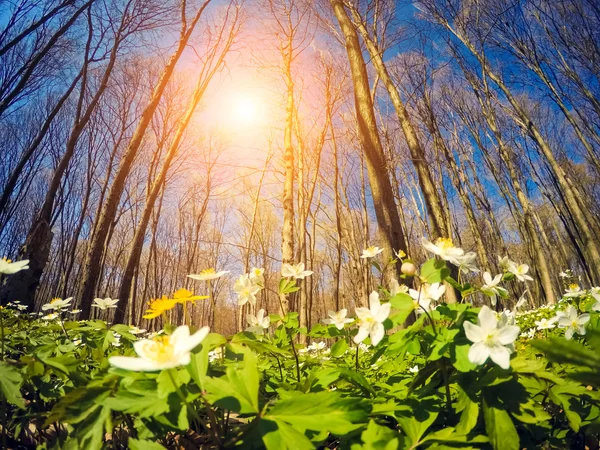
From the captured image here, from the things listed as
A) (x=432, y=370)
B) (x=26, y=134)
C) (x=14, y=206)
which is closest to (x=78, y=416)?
(x=432, y=370)

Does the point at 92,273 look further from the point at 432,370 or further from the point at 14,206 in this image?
the point at 14,206

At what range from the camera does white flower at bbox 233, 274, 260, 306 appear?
1.19 m

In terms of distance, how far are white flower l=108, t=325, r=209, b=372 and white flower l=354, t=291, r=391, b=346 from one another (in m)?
0.48

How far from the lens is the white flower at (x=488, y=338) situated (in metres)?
0.65

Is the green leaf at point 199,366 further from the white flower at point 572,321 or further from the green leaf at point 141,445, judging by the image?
the white flower at point 572,321

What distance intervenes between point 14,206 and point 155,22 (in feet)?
43.2

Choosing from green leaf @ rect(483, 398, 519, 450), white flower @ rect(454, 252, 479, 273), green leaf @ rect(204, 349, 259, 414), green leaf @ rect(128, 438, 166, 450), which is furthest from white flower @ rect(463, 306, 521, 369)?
green leaf @ rect(128, 438, 166, 450)

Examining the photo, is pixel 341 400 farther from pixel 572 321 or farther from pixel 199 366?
pixel 572 321

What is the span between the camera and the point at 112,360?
523mm

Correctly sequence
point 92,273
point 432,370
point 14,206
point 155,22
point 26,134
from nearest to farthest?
point 432,370 < point 92,273 < point 155,22 < point 26,134 < point 14,206

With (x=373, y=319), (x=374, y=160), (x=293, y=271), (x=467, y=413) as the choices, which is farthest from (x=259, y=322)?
(x=374, y=160)

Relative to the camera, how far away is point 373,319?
2.89ft

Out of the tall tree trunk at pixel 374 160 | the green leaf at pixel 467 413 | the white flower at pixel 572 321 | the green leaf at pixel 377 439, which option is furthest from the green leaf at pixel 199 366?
the tall tree trunk at pixel 374 160

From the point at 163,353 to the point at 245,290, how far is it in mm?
657
